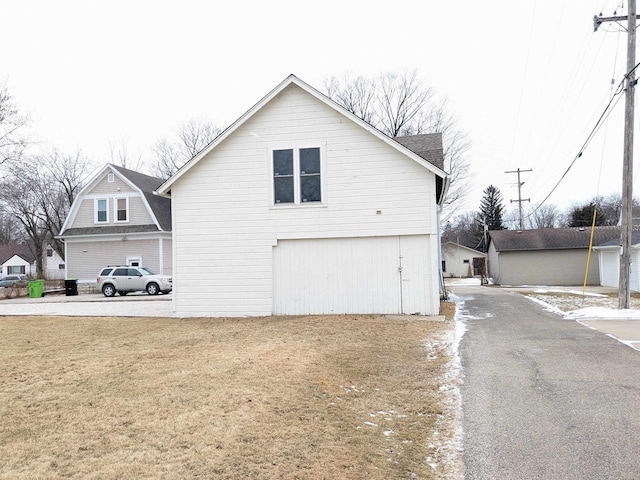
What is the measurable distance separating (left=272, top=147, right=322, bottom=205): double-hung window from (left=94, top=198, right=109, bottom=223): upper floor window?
18.6m

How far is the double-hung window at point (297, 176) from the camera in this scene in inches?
533

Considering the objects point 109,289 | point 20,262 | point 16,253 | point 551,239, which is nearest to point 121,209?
point 109,289

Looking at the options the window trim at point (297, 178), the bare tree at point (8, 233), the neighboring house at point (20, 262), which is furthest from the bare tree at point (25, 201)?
the window trim at point (297, 178)

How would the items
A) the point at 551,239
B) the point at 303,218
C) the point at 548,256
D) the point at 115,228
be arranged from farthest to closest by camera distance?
the point at 551,239 → the point at 548,256 → the point at 115,228 → the point at 303,218

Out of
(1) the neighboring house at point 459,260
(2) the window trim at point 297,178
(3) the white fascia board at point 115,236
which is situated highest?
(2) the window trim at point 297,178

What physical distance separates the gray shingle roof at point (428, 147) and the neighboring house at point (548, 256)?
68.1 feet

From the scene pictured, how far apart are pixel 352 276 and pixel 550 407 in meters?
8.14

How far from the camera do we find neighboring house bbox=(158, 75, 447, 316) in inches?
512

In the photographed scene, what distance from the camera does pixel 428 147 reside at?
15.9 m

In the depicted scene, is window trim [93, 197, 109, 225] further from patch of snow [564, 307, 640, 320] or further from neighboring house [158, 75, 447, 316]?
patch of snow [564, 307, 640, 320]

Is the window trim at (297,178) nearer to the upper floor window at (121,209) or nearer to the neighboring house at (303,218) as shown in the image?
the neighboring house at (303,218)

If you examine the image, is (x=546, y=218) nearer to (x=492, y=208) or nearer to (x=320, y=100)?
(x=492, y=208)

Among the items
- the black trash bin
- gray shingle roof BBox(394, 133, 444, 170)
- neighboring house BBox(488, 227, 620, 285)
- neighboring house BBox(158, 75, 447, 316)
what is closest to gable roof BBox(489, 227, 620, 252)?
neighboring house BBox(488, 227, 620, 285)

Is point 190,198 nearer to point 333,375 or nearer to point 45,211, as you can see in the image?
point 333,375
